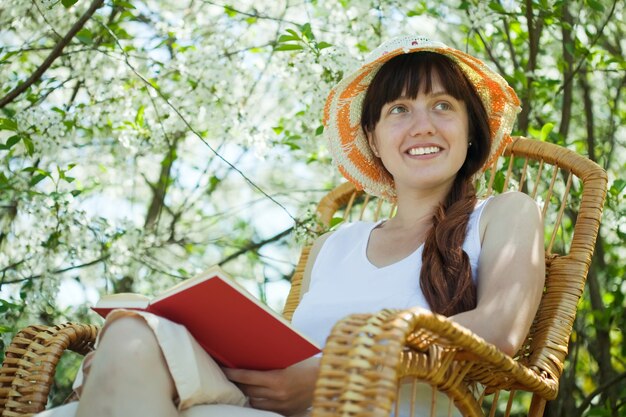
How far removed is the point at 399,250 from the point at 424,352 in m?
0.77

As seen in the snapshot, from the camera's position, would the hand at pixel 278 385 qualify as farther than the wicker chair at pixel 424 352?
Yes

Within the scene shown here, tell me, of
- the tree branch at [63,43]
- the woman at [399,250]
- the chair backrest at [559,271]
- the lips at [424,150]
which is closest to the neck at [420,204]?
the woman at [399,250]

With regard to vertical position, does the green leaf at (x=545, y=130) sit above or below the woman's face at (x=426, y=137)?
above

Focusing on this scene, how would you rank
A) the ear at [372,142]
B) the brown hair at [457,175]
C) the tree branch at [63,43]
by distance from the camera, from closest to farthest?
the brown hair at [457,175], the ear at [372,142], the tree branch at [63,43]

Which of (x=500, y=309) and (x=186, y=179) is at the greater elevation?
(x=186, y=179)

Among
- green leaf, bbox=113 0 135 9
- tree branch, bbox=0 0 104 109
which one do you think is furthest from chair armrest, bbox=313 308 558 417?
green leaf, bbox=113 0 135 9

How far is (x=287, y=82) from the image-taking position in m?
3.97

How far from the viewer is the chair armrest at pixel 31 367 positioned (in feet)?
6.21

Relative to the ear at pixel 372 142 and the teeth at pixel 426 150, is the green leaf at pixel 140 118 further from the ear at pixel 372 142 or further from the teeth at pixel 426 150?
the teeth at pixel 426 150

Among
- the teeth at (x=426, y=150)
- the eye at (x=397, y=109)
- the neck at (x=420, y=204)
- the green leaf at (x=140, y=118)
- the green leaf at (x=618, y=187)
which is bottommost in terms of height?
the neck at (x=420, y=204)

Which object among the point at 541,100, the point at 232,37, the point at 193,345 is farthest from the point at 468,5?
the point at 193,345

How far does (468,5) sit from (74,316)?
2.34 metres

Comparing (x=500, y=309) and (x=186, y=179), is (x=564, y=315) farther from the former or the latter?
(x=186, y=179)

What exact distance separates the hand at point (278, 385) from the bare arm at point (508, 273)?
324 millimetres
